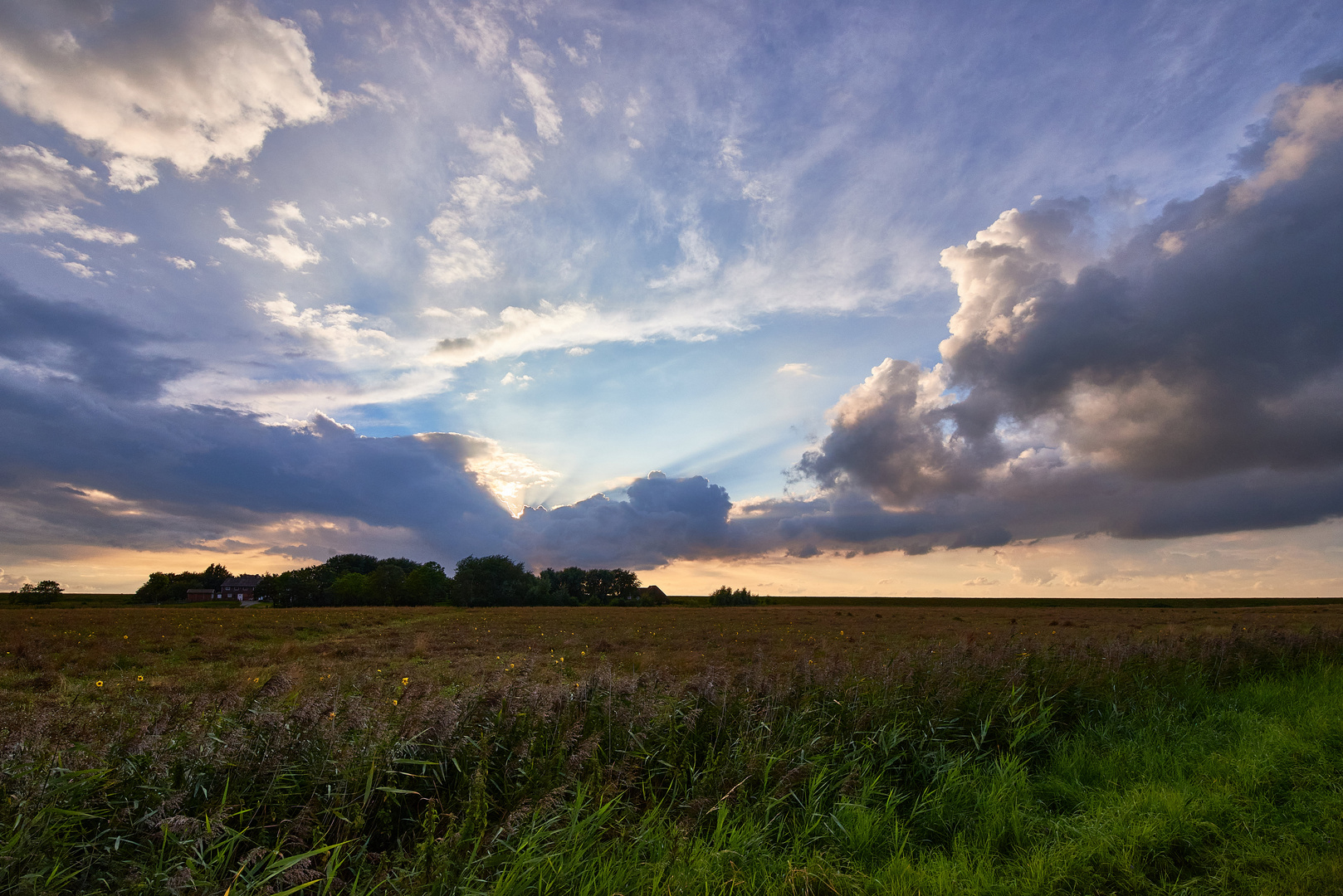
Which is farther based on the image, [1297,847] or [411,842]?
[1297,847]

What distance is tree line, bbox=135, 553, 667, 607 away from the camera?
9294 centimetres

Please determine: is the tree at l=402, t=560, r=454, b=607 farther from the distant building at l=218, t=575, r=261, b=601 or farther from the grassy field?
the grassy field

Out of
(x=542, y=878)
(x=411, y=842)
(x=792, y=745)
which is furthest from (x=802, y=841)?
(x=411, y=842)

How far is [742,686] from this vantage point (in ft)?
25.5

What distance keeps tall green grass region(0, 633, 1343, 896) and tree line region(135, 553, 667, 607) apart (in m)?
87.6

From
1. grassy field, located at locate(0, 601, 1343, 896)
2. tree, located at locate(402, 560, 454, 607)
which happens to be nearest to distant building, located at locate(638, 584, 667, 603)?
tree, located at locate(402, 560, 454, 607)

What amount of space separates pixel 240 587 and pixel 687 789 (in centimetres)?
16452

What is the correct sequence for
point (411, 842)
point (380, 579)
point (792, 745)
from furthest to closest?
point (380, 579)
point (792, 745)
point (411, 842)

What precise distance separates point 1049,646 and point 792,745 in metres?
8.17

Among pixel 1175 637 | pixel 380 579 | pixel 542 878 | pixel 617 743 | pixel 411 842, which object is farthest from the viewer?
pixel 380 579

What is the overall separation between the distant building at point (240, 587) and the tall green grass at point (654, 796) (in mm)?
153860

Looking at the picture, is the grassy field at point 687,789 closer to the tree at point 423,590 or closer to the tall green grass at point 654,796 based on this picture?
the tall green grass at point 654,796

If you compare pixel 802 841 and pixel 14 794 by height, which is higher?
pixel 14 794

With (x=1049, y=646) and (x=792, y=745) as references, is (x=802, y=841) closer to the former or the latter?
(x=792, y=745)
